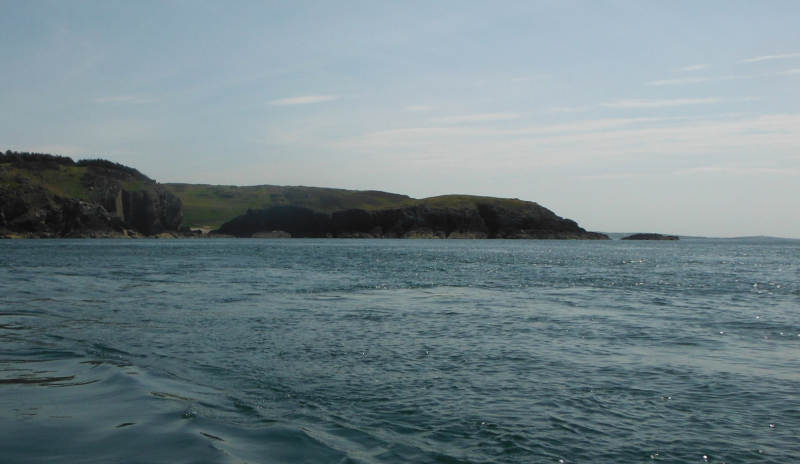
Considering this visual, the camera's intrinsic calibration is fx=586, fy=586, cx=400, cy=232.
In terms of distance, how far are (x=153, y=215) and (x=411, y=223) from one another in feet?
249

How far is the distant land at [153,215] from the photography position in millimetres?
134625

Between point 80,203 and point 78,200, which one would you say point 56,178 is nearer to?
point 78,200

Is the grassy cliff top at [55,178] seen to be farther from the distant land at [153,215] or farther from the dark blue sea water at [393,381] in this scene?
the dark blue sea water at [393,381]

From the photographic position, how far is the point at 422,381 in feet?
44.4

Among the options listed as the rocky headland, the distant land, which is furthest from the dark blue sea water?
the distant land

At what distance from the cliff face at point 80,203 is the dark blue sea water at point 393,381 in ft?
394

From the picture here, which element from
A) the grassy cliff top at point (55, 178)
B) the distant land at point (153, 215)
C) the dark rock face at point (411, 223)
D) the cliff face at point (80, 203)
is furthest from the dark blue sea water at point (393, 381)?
the dark rock face at point (411, 223)

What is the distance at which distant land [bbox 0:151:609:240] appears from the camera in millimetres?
134625

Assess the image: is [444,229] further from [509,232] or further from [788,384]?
[788,384]

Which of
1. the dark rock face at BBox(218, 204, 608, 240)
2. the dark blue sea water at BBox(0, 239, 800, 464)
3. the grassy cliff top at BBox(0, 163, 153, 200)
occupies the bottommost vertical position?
the dark blue sea water at BBox(0, 239, 800, 464)

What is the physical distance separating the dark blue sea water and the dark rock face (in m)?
154

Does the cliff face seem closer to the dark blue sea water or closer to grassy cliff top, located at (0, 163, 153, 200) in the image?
grassy cliff top, located at (0, 163, 153, 200)

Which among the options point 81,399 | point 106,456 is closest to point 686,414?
point 106,456

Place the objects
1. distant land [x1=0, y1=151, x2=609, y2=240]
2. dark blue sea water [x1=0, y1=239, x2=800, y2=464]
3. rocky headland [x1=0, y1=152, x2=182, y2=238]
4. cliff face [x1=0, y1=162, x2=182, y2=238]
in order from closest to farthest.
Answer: dark blue sea water [x1=0, y1=239, x2=800, y2=464] → cliff face [x1=0, y1=162, x2=182, y2=238] → rocky headland [x1=0, y1=152, x2=182, y2=238] → distant land [x1=0, y1=151, x2=609, y2=240]
